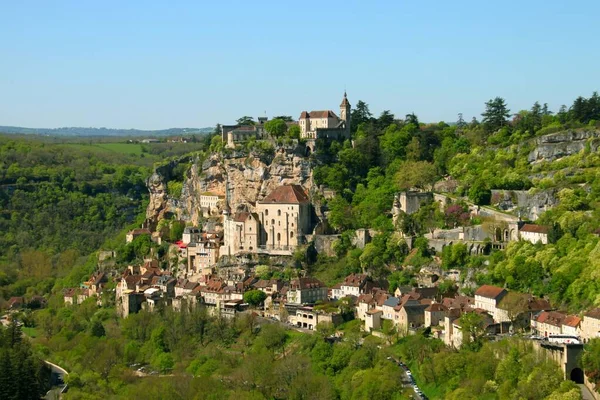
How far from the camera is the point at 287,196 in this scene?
67.2 m

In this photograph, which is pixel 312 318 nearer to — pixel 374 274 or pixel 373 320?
pixel 373 320

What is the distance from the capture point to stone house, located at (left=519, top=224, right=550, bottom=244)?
55344mm

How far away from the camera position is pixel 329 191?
70062 mm

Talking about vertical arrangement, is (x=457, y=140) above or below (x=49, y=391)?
above

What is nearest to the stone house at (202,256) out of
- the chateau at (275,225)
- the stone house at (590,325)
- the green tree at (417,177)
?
the chateau at (275,225)

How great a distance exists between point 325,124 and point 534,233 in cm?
2445

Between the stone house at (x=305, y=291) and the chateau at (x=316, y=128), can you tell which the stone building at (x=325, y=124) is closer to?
the chateau at (x=316, y=128)

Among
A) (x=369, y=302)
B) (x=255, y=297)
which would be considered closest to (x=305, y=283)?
(x=255, y=297)

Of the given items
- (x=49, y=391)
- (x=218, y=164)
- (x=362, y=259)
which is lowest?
(x=49, y=391)

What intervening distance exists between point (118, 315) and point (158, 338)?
876 cm

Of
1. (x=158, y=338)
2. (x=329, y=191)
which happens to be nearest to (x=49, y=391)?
(x=158, y=338)

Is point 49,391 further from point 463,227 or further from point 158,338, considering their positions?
point 463,227

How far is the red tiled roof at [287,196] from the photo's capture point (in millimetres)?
66812

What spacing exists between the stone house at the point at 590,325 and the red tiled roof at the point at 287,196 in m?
24.9
